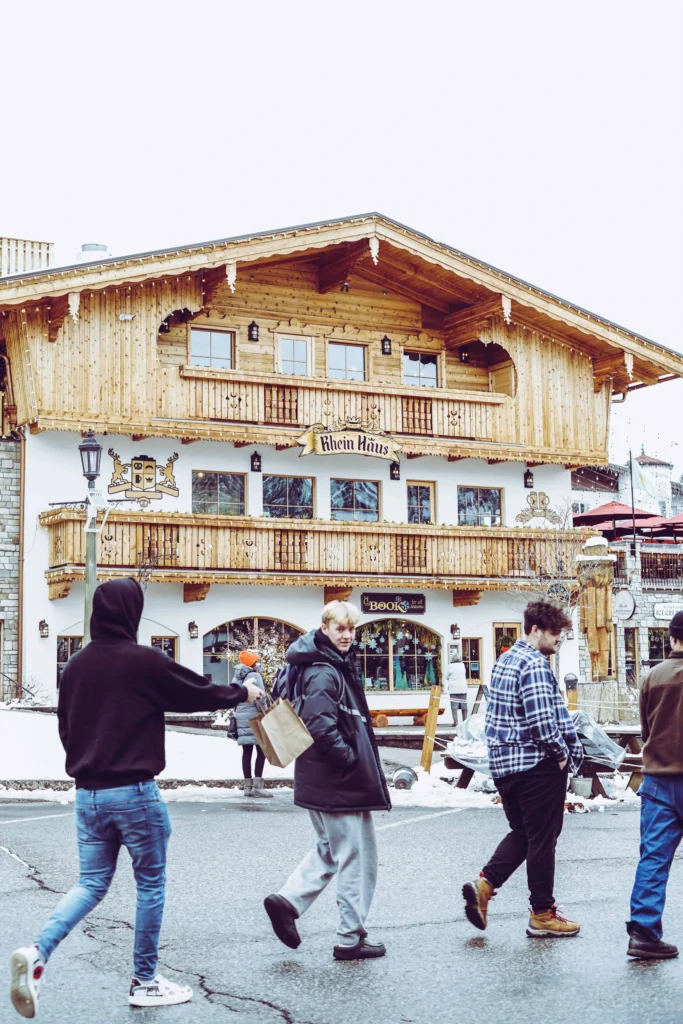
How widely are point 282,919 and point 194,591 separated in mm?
22128

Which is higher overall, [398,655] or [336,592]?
[336,592]

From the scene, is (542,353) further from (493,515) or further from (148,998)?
(148,998)

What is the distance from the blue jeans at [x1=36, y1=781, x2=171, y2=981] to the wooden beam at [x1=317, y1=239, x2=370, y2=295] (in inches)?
993

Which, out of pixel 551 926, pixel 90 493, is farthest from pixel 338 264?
pixel 551 926

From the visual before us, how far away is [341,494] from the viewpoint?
31.2 meters

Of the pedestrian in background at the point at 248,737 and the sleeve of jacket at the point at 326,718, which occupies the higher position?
the sleeve of jacket at the point at 326,718

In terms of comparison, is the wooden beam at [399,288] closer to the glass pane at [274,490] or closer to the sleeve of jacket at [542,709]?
the glass pane at [274,490]

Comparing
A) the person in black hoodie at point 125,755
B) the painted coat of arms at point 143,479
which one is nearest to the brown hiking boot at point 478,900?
the person in black hoodie at point 125,755

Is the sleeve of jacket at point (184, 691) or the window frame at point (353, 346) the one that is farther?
the window frame at point (353, 346)

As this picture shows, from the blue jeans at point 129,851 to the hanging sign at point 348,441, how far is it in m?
23.8

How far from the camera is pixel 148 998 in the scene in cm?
607

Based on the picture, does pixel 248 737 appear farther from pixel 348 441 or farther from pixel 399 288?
pixel 399 288

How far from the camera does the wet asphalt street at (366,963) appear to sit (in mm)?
6012

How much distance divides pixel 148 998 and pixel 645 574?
33.2m
